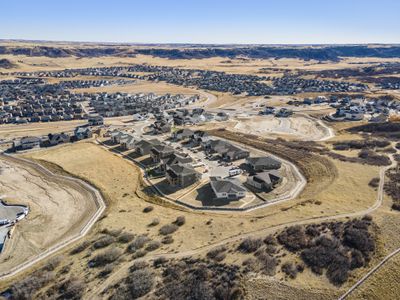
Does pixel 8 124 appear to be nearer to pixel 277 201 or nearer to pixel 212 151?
pixel 212 151

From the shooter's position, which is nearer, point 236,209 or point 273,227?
point 273,227

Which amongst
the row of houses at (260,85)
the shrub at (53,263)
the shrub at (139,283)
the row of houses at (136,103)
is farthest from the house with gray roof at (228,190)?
the row of houses at (260,85)

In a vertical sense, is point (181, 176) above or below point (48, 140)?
above

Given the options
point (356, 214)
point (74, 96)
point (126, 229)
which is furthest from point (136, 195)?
point (74, 96)

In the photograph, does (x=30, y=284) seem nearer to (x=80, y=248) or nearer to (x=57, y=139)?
(x=80, y=248)

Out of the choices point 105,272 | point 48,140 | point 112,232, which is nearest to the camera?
point 105,272

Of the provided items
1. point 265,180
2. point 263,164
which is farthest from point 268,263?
point 263,164

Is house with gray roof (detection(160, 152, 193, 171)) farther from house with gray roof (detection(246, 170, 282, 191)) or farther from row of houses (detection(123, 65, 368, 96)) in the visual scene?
row of houses (detection(123, 65, 368, 96))
